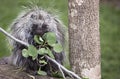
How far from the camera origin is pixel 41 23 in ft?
11.0

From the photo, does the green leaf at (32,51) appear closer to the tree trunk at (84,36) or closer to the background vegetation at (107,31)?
the tree trunk at (84,36)

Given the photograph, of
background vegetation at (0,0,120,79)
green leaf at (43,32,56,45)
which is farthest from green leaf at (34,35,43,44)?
background vegetation at (0,0,120,79)

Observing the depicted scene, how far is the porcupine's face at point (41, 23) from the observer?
335 centimetres

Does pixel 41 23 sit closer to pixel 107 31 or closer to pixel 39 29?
pixel 39 29

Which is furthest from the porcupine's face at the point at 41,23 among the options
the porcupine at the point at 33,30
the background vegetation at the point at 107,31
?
the background vegetation at the point at 107,31

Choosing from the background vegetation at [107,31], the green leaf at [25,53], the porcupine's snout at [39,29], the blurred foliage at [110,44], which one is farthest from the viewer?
the blurred foliage at [110,44]

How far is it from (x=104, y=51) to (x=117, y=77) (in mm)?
961

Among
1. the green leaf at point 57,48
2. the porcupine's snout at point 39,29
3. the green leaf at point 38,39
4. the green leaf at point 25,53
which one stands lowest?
the green leaf at point 25,53

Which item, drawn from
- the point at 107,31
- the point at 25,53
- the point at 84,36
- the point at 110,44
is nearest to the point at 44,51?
the point at 25,53

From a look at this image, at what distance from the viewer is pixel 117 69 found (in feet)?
23.4

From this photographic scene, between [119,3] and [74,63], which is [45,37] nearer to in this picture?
[74,63]

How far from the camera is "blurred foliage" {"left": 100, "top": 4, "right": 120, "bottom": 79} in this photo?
7.01 metres

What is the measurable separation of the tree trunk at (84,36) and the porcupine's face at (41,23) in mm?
144

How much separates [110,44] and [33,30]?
15.6 ft
